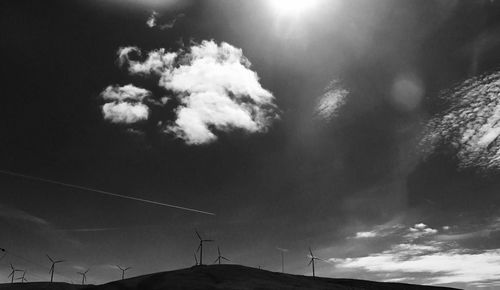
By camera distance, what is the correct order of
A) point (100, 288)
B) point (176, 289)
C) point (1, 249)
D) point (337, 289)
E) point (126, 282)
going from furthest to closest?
point (337, 289)
point (126, 282)
point (100, 288)
point (1, 249)
point (176, 289)

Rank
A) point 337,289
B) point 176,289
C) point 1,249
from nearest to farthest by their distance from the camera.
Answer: point 176,289, point 1,249, point 337,289

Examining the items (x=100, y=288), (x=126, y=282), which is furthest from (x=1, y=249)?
(x=126, y=282)

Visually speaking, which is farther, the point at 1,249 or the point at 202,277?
the point at 202,277

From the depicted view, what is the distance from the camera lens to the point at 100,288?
166000mm

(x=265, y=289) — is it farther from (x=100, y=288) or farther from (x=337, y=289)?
(x=100, y=288)

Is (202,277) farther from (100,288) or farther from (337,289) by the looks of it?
(337,289)

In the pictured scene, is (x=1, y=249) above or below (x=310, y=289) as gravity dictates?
above

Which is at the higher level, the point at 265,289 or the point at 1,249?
the point at 1,249

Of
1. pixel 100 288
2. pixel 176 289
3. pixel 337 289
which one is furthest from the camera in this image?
pixel 337 289

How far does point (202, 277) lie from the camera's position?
176 metres

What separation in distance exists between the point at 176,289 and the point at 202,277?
3245 centimetres

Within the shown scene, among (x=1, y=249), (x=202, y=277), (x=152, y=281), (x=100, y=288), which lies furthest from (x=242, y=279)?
(x=1, y=249)

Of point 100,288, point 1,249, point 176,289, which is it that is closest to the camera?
point 176,289

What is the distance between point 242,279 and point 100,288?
62.6 m
